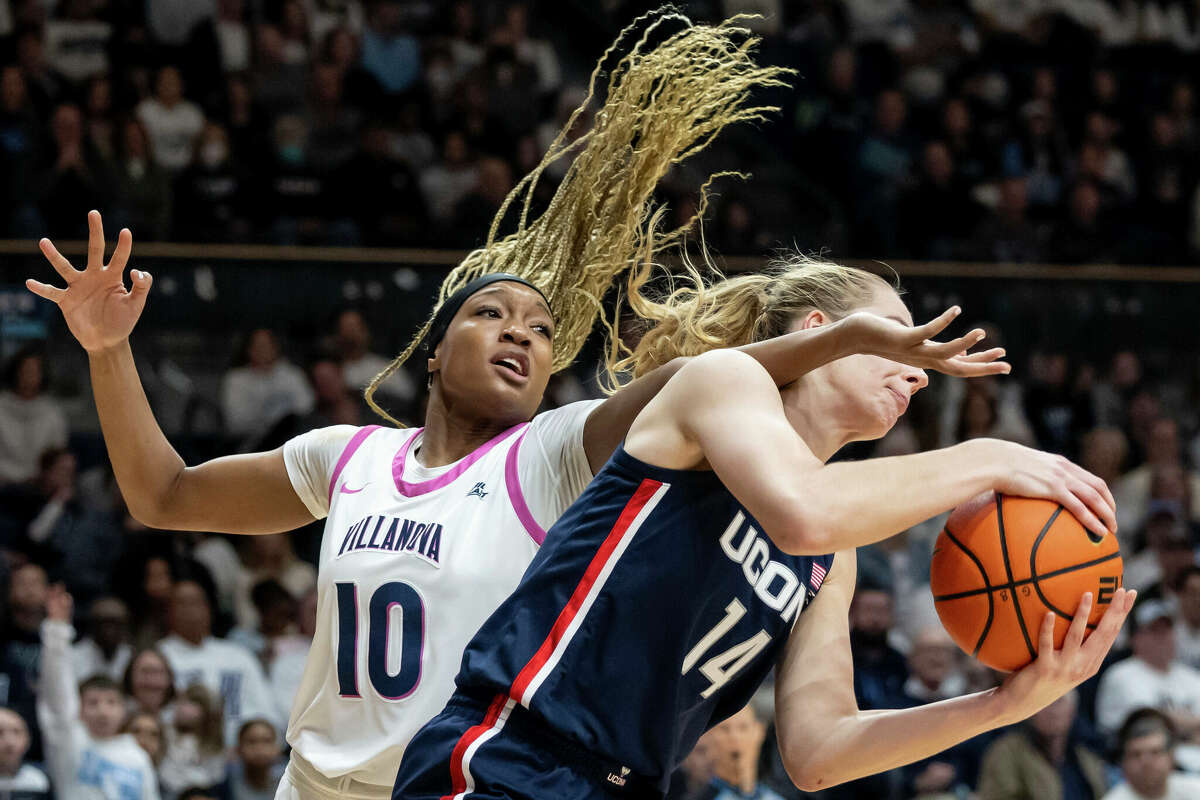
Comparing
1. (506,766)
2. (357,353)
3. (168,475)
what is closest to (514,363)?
(168,475)

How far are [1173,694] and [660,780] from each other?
17.9 feet

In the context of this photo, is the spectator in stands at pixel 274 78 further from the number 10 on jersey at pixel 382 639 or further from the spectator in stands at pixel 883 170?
the number 10 on jersey at pixel 382 639

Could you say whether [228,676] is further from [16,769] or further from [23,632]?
[16,769]

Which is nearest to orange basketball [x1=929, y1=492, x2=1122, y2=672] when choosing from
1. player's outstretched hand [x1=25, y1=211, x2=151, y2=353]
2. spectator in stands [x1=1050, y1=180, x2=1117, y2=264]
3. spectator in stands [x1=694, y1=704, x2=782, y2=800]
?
player's outstretched hand [x1=25, y1=211, x2=151, y2=353]

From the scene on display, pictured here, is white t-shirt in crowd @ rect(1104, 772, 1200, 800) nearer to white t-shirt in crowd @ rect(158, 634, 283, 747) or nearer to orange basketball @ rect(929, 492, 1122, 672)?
white t-shirt in crowd @ rect(158, 634, 283, 747)

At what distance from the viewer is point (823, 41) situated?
1092 centimetres

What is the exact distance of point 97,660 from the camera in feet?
21.6

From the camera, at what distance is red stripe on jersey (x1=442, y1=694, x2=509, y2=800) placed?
2287 mm

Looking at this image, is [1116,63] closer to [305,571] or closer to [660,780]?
[305,571]

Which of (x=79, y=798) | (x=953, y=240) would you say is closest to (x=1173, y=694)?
(x=953, y=240)

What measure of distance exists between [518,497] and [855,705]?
849 mm

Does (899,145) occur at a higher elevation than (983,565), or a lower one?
lower

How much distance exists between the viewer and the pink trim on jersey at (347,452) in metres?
3.33

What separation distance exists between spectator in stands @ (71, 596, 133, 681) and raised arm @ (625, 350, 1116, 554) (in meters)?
4.84
